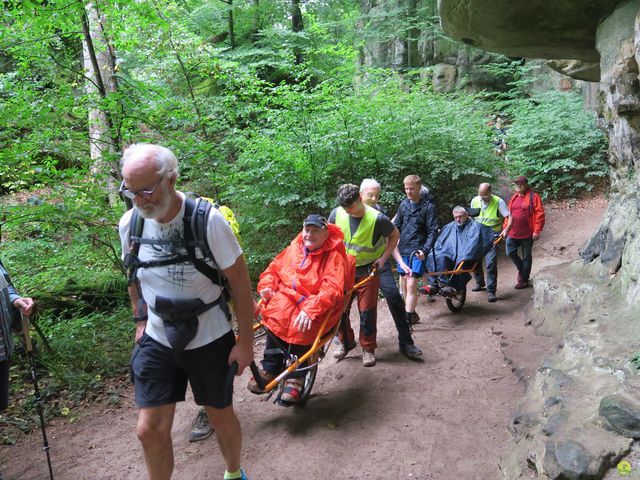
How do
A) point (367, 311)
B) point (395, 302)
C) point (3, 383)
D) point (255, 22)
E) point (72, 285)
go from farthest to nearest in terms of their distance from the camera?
point (255, 22), point (72, 285), point (395, 302), point (367, 311), point (3, 383)

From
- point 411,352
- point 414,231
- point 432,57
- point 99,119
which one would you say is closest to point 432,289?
point 414,231

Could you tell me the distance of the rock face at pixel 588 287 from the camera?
2.38 m

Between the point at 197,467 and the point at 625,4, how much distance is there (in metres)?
5.76

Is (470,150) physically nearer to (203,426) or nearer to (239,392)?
(239,392)

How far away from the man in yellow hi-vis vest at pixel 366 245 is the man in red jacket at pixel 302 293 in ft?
2.01

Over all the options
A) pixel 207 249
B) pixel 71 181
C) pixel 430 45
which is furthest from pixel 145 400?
pixel 430 45

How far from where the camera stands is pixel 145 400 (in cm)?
248

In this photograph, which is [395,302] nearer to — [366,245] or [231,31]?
[366,245]

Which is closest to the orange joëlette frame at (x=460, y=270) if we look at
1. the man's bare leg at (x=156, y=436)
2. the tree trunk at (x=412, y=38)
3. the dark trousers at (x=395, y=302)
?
the dark trousers at (x=395, y=302)

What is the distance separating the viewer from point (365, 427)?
150 inches

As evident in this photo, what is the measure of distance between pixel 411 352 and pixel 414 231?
75.7 inches

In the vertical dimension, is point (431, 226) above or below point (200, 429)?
above

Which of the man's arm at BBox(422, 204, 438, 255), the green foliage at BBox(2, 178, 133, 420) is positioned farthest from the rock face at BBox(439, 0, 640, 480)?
the green foliage at BBox(2, 178, 133, 420)

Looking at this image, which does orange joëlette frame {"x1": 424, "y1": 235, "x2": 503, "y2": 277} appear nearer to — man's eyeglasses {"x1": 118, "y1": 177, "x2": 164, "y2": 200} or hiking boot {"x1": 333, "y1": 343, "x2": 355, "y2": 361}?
hiking boot {"x1": 333, "y1": 343, "x2": 355, "y2": 361}
